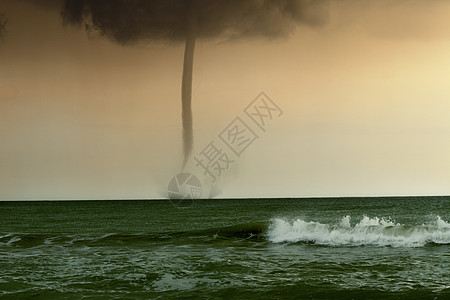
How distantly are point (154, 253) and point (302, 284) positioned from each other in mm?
7878

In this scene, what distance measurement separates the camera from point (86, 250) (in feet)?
63.6

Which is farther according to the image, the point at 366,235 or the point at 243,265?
the point at 366,235

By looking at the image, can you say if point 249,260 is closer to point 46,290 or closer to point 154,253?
point 154,253

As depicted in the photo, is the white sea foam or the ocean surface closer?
the ocean surface

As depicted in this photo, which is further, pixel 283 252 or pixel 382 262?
Result: pixel 283 252

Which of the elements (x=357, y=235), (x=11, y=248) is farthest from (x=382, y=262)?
(x=11, y=248)

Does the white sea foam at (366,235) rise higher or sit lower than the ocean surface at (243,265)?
higher

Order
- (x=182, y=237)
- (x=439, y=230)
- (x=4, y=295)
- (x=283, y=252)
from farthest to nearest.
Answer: (x=182, y=237) → (x=439, y=230) → (x=283, y=252) → (x=4, y=295)

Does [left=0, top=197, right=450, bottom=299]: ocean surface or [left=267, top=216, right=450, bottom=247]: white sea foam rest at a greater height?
[left=267, top=216, right=450, bottom=247]: white sea foam

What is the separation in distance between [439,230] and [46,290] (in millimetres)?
16092

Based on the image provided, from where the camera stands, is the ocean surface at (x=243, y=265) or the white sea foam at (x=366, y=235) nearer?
the ocean surface at (x=243, y=265)

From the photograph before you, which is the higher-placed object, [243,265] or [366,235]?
[366,235]

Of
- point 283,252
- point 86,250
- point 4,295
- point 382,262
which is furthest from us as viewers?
point 86,250

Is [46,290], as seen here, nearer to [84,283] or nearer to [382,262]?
[84,283]
